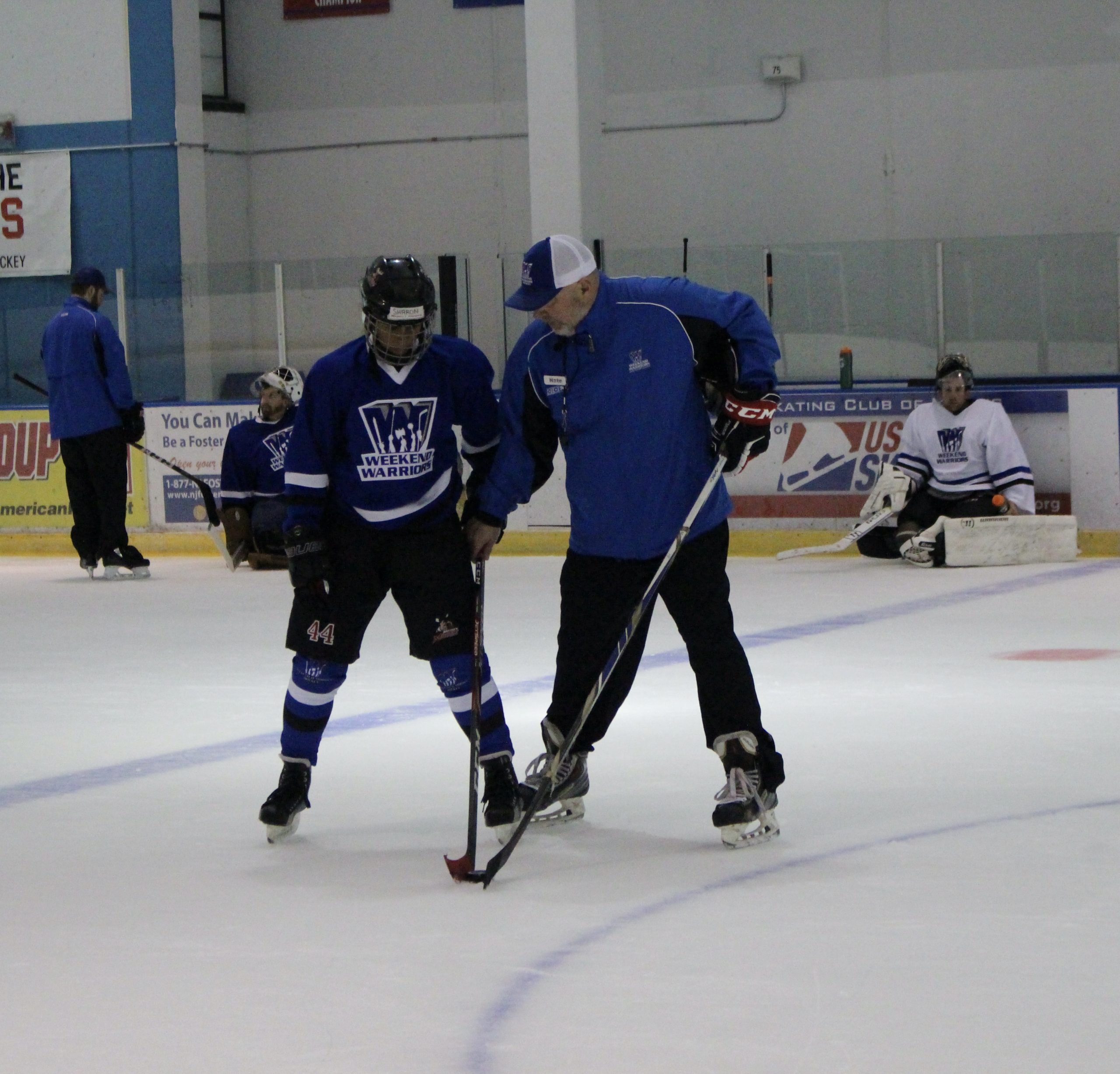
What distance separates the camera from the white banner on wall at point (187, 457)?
1025 centimetres

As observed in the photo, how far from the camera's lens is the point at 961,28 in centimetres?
1310

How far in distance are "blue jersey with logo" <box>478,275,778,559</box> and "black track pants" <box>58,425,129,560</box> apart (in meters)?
5.65

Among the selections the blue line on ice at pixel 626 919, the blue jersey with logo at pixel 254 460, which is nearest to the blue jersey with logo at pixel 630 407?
the blue line on ice at pixel 626 919

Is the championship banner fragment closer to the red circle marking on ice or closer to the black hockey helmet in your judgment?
the black hockey helmet

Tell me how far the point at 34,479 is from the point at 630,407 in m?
7.82

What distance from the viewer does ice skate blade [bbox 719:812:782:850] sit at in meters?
3.32

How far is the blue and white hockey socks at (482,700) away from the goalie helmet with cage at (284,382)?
4904 mm

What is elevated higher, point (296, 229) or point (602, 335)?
point (296, 229)

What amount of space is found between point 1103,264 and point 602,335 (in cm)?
703

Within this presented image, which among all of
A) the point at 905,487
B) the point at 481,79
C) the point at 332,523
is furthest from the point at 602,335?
the point at 481,79

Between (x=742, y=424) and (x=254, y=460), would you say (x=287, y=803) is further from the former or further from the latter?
(x=254, y=460)

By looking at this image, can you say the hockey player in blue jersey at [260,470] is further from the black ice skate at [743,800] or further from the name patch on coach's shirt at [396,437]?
the black ice skate at [743,800]

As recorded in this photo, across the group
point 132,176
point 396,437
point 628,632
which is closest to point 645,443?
point 628,632

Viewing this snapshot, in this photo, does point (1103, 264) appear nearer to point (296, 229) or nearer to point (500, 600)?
point (500, 600)
